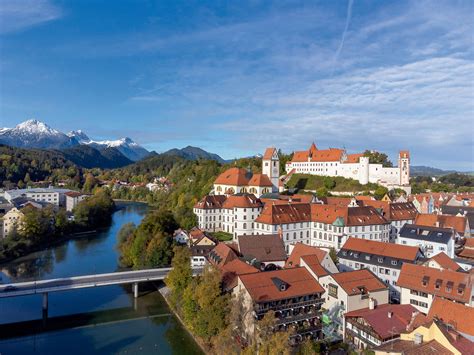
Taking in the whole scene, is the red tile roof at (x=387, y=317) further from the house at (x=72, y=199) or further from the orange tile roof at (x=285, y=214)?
the house at (x=72, y=199)

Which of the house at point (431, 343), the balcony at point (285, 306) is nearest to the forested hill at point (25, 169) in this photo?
the balcony at point (285, 306)

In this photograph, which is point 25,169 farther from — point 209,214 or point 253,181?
point 209,214

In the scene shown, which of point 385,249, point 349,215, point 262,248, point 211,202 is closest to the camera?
point 385,249

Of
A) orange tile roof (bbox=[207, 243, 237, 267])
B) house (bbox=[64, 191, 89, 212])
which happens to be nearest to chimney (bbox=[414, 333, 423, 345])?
orange tile roof (bbox=[207, 243, 237, 267])

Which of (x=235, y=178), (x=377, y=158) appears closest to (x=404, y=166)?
(x=377, y=158)

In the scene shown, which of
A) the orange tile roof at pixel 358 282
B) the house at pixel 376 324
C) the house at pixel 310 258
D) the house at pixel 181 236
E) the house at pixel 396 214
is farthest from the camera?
the house at pixel 181 236

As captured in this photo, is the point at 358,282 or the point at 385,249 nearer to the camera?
the point at 358,282

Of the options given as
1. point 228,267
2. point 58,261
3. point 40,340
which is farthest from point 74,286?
point 58,261
